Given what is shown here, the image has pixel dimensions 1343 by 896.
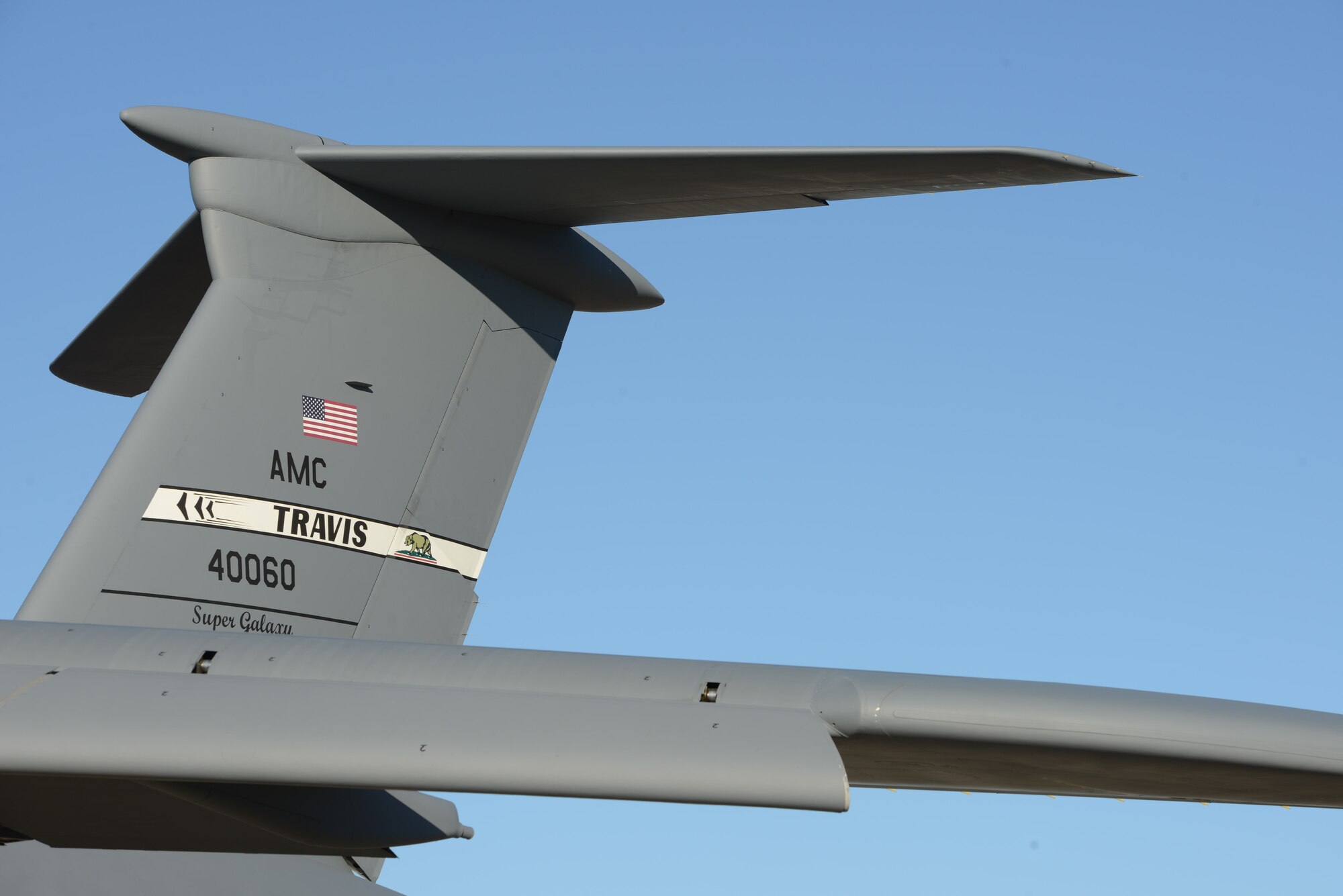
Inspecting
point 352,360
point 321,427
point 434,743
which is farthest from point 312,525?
point 434,743

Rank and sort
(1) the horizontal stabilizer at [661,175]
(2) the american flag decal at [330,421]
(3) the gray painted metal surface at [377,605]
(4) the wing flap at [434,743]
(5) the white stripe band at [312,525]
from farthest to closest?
1. (2) the american flag decal at [330,421]
2. (5) the white stripe band at [312,525]
3. (1) the horizontal stabilizer at [661,175]
4. (3) the gray painted metal surface at [377,605]
5. (4) the wing flap at [434,743]

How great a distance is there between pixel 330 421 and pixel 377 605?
85cm

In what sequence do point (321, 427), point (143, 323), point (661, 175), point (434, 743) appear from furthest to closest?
point (143, 323) → point (321, 427) → point (661, 175) → point (434, 743)

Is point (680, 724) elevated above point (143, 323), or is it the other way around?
point (143, 323)

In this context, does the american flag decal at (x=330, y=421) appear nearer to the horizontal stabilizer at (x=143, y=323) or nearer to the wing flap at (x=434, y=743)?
the horizontal stabilizer at (x=143, y=323)

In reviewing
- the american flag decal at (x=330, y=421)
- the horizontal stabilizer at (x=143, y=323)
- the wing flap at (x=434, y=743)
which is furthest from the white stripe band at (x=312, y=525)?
the wing flap at (x=434, y=743)

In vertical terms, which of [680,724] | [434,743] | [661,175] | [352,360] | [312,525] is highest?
[661,175]

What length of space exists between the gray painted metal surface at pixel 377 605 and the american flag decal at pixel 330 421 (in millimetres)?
18

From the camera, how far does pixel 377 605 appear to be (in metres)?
5.99

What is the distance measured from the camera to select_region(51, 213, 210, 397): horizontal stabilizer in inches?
262

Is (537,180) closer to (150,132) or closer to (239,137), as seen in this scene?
(239,137)

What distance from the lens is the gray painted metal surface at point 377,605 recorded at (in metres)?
3.61

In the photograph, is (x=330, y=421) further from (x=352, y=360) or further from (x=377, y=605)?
(x=377, y=605)

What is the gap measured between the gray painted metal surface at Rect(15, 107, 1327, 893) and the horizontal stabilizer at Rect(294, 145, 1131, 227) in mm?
17
